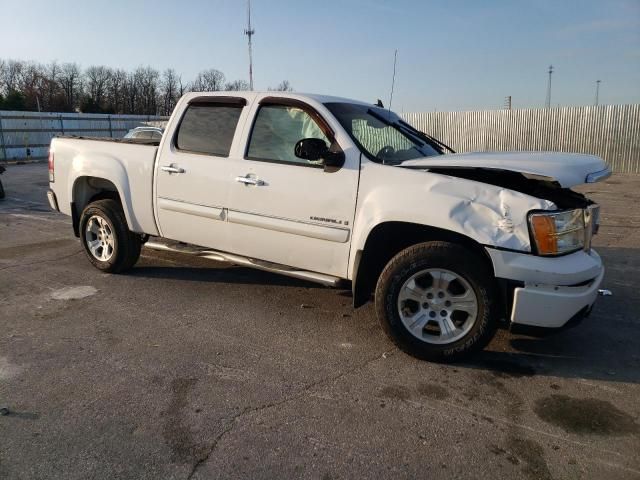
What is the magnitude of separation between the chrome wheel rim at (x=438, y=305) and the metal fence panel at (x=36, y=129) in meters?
28.8

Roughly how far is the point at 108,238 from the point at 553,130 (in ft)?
62.8

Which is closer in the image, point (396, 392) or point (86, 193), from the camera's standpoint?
point (396, 392)

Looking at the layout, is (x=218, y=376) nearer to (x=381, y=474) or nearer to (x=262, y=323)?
(x=262, y=323)

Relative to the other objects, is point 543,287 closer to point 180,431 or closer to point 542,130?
point 180,431

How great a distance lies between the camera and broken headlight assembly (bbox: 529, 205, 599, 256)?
123 inches

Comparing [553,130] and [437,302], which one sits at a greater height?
[553,130]

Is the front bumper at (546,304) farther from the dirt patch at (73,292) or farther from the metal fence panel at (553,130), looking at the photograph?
the metal fence panel at (553,130)

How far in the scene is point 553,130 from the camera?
1989 centimetres

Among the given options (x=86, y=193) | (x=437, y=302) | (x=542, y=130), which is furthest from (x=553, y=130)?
(x=437, y=302)

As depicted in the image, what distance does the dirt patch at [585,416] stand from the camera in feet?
9.12

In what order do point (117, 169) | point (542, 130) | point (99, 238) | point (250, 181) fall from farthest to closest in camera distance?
point (542, 130) → point (99, 238) → point (117, 169) → point (250, 181)

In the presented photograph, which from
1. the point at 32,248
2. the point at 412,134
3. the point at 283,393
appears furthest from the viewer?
the point at 32,248

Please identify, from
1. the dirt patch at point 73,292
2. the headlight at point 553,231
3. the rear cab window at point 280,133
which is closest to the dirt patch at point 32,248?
the dirt patch at point 73,292

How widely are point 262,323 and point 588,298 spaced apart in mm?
2508
